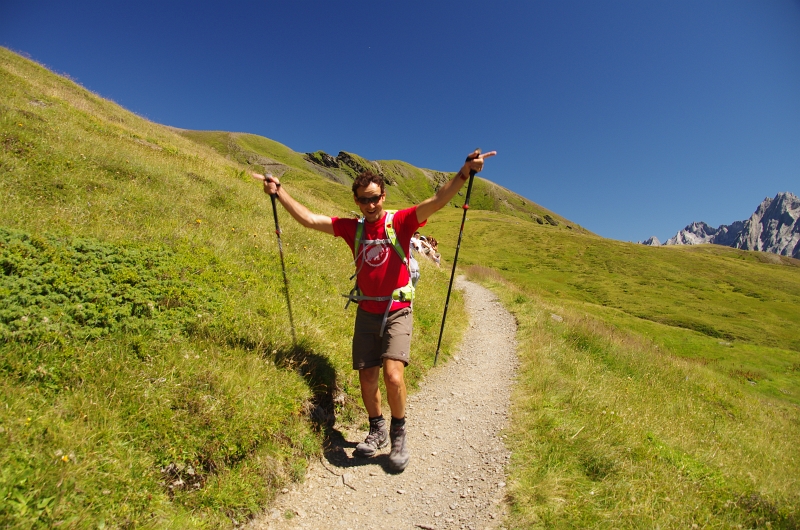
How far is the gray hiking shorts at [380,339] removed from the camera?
504 centimetres

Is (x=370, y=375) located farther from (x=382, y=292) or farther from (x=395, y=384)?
(x=382, y=292)

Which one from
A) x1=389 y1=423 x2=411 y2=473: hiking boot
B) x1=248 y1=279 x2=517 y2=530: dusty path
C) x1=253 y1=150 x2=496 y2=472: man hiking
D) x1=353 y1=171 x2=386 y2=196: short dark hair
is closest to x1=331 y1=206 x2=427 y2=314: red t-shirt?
x1=253 y1=150 x2=496 y2=472: man hiking

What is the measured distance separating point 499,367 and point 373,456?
17.6 feet

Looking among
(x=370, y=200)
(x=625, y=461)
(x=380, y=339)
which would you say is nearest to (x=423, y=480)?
(x=380, y=339)

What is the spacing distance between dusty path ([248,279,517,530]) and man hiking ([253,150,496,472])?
32 centimetres

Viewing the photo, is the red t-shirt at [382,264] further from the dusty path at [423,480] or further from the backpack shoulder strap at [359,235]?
the dusty path at [423,480]

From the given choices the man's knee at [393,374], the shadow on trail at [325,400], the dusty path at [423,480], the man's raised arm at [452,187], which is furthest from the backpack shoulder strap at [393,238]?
the dusty path at [423,480]

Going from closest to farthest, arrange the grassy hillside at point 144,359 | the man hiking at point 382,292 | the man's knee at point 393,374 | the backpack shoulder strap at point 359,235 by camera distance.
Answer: the grassy hillside at point 144,359 < the man's knee at point 393,374 < the man hiking at point 382,292 < the backpack shoulder strap at point 359,235


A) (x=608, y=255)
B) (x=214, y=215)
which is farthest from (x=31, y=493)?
(x=608, y=255)

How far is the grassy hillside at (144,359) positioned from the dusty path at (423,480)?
0.38 m

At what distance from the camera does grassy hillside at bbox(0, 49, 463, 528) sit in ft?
10.6

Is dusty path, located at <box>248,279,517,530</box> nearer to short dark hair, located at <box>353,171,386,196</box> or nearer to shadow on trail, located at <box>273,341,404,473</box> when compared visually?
shadow on trail, located at <box>273,341,404,473</box>

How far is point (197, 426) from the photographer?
4.02 metres

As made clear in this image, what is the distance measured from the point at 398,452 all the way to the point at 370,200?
3.59 meters
